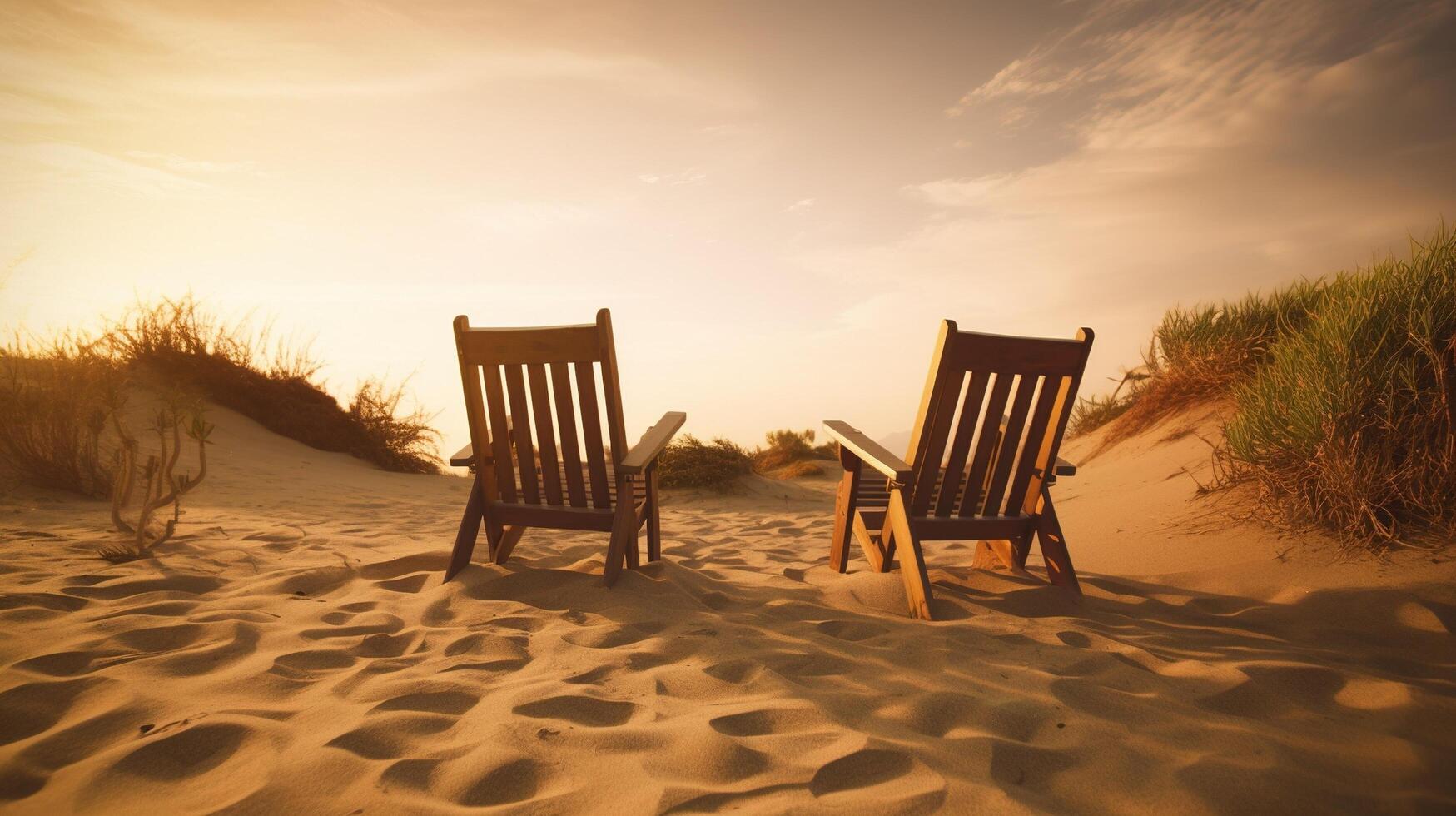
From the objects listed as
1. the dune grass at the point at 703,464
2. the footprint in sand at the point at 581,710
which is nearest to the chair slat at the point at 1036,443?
the footprint in sand at the point at 581,710

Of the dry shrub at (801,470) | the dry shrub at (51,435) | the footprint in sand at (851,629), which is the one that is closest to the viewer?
the footprint in sand at (851,629)

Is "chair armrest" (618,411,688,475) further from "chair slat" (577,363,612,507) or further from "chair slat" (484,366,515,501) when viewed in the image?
"chair slat" (484,366,515,501)

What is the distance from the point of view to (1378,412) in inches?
134

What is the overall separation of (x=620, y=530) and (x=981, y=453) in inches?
69.3

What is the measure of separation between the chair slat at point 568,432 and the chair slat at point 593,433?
5cm

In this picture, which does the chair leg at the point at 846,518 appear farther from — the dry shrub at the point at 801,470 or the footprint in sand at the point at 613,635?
the dry shrub at the point at 801,470

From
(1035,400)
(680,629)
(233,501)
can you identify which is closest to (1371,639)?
(1035,400)

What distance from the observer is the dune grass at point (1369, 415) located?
3297 mm

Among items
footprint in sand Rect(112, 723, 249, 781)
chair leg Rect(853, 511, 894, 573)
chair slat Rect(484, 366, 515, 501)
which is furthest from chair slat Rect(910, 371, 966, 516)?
footprint in sand Rect(112, 723, 249, 781)

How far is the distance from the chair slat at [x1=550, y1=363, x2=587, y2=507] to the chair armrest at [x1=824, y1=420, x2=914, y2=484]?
133cm

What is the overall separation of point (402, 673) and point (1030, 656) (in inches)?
80.3

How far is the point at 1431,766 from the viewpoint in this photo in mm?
1638

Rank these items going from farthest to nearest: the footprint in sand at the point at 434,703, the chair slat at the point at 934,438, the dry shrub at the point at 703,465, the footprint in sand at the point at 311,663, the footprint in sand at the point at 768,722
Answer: the dry shrub at the point at 703,465, the chair slat at the point at 934,438, the footprint in sand at the point at 311,663, the footprint in sand at the point at 434,703, the footprint in sand at the point at 768,722

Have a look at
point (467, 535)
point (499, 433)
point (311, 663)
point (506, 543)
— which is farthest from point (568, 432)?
point (311, 663)
